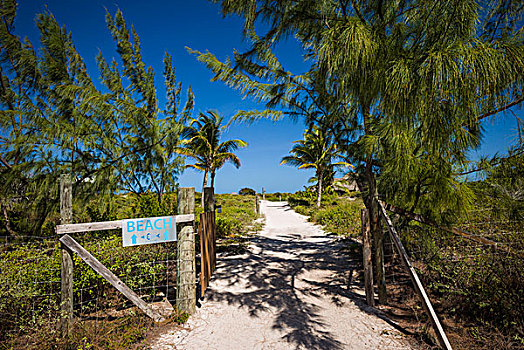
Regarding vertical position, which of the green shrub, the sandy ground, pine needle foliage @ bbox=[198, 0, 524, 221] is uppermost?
pine needle foliage @ bbox=[198, 0, 524, 221]

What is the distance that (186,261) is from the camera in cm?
375

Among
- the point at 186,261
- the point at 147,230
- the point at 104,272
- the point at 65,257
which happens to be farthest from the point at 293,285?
the point at 65,257

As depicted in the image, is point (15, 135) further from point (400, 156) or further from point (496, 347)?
point (496, 347)

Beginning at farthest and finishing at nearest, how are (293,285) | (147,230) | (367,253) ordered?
1. (293,285)
2. (367,253)
3. (147,230)

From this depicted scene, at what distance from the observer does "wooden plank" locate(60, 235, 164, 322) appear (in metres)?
3.21

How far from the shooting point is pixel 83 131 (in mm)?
4605

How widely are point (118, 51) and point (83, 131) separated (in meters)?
2.99

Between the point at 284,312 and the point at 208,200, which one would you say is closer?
the point at 284,312

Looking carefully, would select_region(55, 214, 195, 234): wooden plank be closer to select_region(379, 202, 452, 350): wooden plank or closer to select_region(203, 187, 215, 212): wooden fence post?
select_region(203, 187, 215, 212): wooden fence post

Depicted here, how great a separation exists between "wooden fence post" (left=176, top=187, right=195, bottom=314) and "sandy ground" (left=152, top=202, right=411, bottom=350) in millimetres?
259

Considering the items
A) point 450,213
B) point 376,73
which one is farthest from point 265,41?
point 450,213

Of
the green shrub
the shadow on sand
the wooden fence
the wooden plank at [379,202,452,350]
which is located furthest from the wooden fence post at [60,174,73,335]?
the green shrub

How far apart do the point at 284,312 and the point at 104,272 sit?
258 centimetres

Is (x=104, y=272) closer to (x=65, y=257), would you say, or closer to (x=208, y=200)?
(x=65, y=257)
